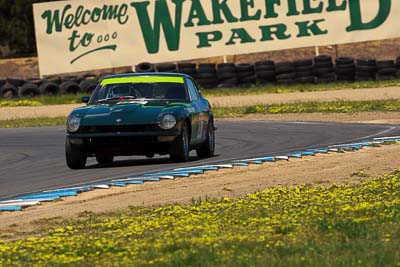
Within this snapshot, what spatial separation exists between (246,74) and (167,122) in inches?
971

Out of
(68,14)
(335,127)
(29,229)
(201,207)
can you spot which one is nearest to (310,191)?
(201,207)

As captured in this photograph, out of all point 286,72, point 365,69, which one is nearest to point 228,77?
point 286,72

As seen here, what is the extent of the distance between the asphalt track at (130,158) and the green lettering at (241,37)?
15.1 metres

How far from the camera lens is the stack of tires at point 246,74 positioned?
39938mm

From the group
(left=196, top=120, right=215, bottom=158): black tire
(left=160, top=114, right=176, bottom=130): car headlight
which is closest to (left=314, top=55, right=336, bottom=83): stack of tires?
(left=196, top=120, right=215, bottom=158): black tire

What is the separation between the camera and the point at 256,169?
1495 centimetres

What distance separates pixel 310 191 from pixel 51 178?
13.9ft

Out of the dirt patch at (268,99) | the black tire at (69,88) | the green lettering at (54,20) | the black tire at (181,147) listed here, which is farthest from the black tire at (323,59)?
the black tire at (181,147)

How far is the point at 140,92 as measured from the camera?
16516 mm

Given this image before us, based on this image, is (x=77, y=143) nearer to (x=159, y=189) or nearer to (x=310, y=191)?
(x=159, y=189)

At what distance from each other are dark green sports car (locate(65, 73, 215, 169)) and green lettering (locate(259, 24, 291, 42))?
85.2ft

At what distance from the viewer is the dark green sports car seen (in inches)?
614

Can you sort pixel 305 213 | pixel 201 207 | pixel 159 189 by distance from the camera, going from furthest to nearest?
pixel 159 189, pixel 201 207, pixel 305 213

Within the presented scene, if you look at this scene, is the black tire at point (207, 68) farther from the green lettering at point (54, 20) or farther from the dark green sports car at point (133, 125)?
the dark green sports car at point (133, 125)
